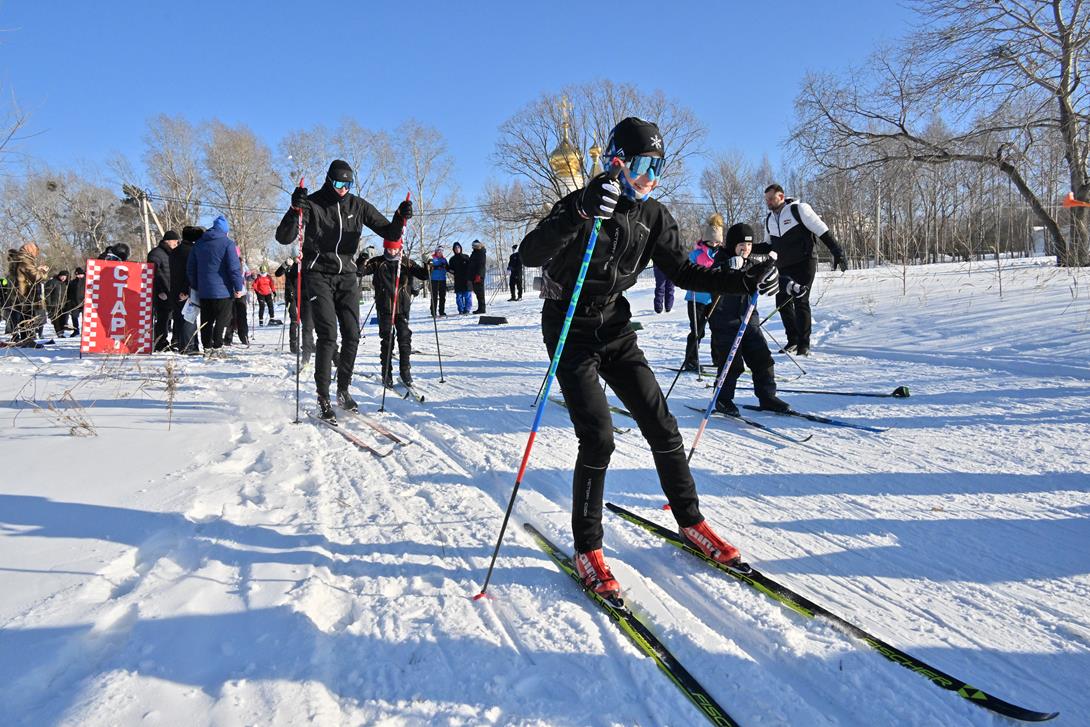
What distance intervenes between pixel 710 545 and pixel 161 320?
1153cm

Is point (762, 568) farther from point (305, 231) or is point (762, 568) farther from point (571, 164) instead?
point (571, 164)

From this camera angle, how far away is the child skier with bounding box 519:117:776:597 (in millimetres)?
2660

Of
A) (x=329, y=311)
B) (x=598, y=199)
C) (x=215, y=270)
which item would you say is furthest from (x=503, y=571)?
(x=215, y=270)

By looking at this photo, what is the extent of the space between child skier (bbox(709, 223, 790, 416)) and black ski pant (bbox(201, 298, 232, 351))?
7.89 m

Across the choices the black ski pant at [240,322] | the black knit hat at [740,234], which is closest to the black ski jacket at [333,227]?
the black knit hat at [740,234]

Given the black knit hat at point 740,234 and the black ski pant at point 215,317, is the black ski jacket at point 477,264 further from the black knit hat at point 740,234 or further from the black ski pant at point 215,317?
the black knit hat at point 740,234

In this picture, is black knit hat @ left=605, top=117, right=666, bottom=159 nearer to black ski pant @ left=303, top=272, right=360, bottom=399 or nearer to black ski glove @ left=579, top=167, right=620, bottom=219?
black ski glove @ left=579, top=167, right=620, bottom=219

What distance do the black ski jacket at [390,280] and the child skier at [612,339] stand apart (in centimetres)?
495

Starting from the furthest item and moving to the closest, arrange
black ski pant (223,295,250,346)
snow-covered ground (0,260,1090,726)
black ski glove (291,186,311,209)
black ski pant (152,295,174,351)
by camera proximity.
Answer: black ski pant (223,295,250,346) → black ski pant (152,295,174,351) → black ski glove (291,186,311,209) → snow-covered ground (0,260,1090,726)

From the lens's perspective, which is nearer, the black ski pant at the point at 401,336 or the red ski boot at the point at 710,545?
the red ski boot at the point at 710,545

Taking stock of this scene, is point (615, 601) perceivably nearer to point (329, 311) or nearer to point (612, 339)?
point (612, 339)

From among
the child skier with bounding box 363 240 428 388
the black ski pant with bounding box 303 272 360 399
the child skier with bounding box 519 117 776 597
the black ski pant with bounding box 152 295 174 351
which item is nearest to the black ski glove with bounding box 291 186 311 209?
the black ski pant with bounding box 303 272 360 399

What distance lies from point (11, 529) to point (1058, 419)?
7.45m

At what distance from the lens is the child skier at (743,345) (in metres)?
5.66
